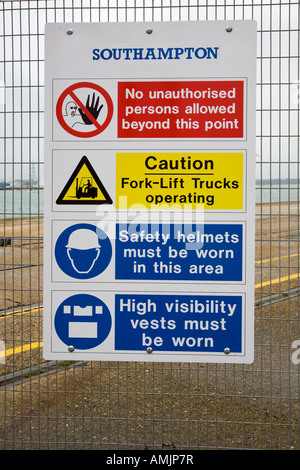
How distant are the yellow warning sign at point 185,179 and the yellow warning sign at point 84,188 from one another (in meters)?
0.18

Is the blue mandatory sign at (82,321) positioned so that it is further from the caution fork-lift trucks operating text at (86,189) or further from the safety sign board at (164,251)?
the caution fork-lift trucks operating text at (86,189)

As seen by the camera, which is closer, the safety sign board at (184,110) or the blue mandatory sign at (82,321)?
the safety sign board at (184,110)

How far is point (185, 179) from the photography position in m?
3.77

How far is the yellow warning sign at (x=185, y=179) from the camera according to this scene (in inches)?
148

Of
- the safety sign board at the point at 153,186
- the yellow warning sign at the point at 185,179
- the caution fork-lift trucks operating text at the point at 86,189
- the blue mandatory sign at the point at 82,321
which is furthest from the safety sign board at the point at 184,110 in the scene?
the blue mandatory sign at the point at 82,321

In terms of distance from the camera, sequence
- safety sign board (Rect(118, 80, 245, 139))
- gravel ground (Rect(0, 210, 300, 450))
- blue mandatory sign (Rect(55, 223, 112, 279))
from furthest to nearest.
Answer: gravel ground (Rect(0, 210, 300, 450))
blue mandatory sign (Rect(55, 223, 112, 279))
safety sign board (Rect(118, 80, 245, 139))

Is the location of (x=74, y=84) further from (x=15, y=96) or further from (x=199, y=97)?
(x=199, y=97)

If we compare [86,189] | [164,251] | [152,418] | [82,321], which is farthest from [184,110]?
[152,418]

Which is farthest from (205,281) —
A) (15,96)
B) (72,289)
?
(15,96)

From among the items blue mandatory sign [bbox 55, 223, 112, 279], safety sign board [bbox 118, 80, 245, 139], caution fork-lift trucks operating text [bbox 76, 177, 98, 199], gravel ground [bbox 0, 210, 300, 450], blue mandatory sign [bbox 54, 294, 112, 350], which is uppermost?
safety sign board [bbox 118, 80, 245, 139]

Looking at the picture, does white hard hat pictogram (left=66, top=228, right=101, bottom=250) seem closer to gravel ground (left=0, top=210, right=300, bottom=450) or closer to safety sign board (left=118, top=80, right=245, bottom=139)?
gravel ground (left=0, top=210, right=300, bottom=450)

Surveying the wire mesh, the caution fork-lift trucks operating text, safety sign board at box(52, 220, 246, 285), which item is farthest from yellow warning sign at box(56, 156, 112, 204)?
the wire mesh

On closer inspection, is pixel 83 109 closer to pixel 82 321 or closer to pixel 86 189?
pixel 86 189

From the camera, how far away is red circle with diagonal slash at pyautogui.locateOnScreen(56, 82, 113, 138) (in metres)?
3.81
